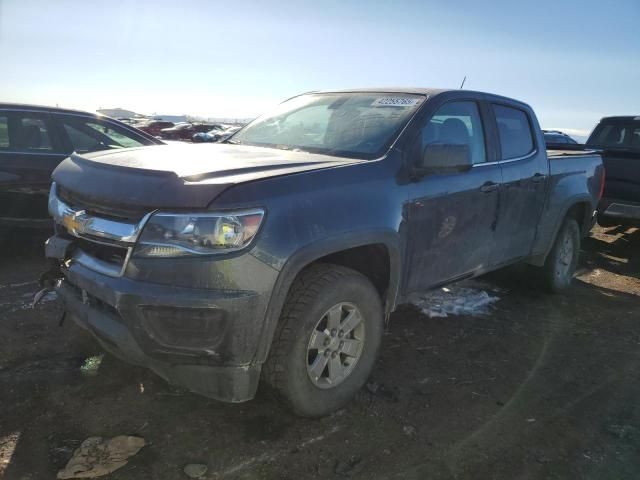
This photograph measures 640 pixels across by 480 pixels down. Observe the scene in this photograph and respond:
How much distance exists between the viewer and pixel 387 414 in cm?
298

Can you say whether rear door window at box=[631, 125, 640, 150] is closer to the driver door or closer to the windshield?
the driver door

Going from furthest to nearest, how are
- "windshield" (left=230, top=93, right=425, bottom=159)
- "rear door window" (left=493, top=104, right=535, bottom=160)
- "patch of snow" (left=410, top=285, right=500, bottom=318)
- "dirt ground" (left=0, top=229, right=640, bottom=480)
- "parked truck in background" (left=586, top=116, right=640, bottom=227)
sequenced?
"parked truck in background" (left=586, top=116, right=640, bottom=227)
"patch of snow" (left=410, top=285, right=500, bottom=318)
"rear door window" (left=493, top=104, right=535, bottom=160)
"windshield" (left=230, top=93, right=425, bottom=159)
"dirt ground" (left=0, top=229, right=640, bottom=480)

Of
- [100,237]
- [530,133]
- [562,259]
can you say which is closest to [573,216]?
[562,259]

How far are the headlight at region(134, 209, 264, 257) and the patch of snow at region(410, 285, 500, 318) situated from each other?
258 cm

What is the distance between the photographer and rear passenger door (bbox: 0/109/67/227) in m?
→ 4.94

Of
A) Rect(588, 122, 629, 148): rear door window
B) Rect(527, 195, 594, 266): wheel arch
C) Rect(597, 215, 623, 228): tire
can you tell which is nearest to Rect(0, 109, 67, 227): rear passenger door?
Rect(527, 195, 594, 266): wheel arch

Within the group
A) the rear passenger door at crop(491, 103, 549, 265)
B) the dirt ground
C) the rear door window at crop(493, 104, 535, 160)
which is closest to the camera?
the dirt ground

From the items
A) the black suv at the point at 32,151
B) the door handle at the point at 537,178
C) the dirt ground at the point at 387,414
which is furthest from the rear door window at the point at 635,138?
the black suv at the point at 32,151

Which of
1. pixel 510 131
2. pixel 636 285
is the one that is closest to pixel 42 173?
pixel 510 131

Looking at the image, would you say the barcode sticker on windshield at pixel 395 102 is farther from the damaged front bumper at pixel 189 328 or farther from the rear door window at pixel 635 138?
the rear door window at pixel 635 138

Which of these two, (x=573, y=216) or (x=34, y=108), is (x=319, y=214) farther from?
(x=34, y=108)

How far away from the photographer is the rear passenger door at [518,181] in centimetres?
398

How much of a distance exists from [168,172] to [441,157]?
159 cm

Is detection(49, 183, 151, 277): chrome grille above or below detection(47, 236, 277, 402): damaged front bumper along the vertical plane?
above
